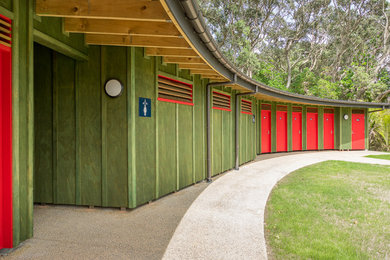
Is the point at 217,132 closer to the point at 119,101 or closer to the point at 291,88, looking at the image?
the point at 119,101

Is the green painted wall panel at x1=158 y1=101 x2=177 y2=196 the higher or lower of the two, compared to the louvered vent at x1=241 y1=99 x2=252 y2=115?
lower

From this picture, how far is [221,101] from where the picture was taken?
681 cm

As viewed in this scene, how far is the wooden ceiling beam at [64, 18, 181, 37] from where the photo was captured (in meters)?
2.88

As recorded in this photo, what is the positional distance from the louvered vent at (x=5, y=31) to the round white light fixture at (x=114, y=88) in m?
1.43

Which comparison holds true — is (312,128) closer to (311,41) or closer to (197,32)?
(197,32)

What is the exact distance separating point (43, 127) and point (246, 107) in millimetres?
6303

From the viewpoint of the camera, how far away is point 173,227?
3.19 meters

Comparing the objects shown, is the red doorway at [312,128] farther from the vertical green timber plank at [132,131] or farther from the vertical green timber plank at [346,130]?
the vertical green timber plank at [132,131]

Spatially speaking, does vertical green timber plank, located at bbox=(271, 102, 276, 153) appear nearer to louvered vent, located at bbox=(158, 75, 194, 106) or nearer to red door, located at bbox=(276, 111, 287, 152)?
red door, located at bbox=(276, 111, 287, 152)

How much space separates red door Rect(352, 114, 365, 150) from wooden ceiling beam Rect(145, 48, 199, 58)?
12791 mm

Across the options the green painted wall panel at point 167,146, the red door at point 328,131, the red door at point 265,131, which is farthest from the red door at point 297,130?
the green painted wall panel at point 167,146

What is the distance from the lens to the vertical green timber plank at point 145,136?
3.93 m

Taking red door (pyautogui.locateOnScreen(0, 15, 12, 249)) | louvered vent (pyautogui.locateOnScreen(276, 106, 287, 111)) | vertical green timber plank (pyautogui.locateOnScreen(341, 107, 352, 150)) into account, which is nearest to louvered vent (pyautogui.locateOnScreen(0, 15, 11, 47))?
red door (pyautogui.locateOnScreen(0, 15, 12, 249))

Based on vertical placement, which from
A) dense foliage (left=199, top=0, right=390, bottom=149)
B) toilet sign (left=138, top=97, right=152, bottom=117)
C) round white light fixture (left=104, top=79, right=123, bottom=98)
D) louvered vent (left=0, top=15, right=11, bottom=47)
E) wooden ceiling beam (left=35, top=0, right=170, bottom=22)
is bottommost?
toilet sign (left=138, top=97, right=152, bottom=117)
